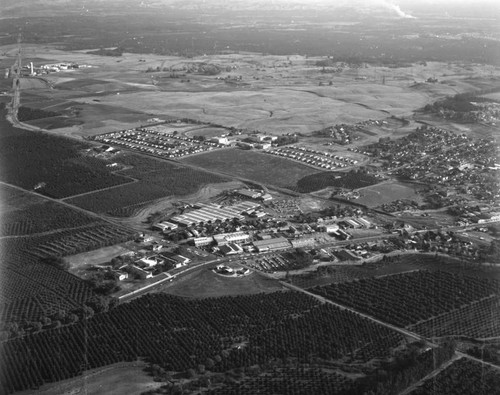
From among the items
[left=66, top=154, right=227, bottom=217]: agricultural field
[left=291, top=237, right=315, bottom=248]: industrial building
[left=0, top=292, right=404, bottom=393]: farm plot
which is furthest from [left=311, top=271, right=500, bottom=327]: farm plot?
[left=66, top=154, right=227, bottom=217]: agricultural field

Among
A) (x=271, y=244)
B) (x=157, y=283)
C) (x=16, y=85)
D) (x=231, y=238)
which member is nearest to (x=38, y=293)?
(x=157, y=283)

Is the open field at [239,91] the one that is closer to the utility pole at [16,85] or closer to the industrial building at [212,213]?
the utility pole at [16,85]

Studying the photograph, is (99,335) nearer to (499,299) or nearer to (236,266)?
(236,266)

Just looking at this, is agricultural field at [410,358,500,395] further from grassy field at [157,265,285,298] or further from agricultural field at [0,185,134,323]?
agricultural field at [0,185,134,323]

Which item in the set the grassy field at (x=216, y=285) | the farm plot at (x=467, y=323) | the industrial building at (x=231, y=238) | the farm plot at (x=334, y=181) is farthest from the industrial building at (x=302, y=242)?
the farm plot at (x=467, y=323)

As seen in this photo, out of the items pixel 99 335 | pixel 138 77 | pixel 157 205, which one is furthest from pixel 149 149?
pixel 138 77
